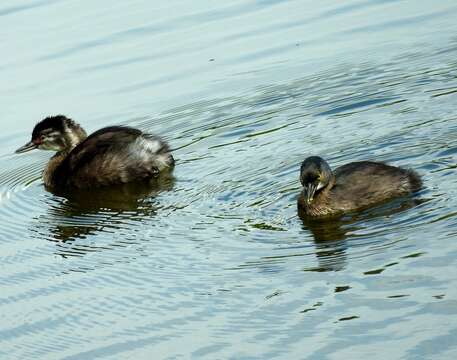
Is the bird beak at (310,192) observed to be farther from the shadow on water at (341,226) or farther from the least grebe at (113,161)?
the least grebe at (113,161)

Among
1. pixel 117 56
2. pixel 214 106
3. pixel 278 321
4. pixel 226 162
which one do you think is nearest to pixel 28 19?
pixel 117 56

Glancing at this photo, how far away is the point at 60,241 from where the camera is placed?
10.4m

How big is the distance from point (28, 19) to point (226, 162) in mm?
8434

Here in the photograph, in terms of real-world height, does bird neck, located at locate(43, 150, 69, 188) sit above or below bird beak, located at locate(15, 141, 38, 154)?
below

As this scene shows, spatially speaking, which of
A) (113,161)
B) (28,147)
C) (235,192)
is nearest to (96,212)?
(113,161)

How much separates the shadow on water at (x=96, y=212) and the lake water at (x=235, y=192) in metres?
0.04

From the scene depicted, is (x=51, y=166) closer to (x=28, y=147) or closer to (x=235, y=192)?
(x=28, y=147)

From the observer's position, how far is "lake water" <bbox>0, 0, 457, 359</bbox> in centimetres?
757

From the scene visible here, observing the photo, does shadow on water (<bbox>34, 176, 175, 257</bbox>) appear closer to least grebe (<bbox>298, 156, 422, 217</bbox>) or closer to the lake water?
the lake water

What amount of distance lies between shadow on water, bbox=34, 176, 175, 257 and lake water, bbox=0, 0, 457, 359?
0.12 feet

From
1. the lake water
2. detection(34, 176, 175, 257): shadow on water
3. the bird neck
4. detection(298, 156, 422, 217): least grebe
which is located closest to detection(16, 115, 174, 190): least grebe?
the bird neck

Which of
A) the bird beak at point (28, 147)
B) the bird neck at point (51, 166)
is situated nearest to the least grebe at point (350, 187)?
the bird neck at point (51, 166)

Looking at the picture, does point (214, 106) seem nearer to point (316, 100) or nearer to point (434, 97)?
point (316, 100)

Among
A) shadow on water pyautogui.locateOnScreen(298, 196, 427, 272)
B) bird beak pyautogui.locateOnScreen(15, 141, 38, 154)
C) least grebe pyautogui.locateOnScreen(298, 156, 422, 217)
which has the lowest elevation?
shadow on water pyautogui.locateOnScreen(298, 196, 427, 272)
